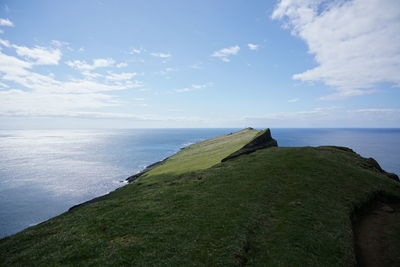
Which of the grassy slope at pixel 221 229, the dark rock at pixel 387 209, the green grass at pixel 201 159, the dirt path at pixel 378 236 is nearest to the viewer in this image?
the grassy slope at pixel 221 229

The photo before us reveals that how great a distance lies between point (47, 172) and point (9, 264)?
471 feet

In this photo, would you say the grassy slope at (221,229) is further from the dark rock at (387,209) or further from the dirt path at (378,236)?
the dark rock at (387,209)

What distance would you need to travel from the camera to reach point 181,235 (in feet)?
69.2

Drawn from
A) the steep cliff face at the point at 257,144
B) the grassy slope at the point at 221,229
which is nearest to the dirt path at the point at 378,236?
the grassy slope at the point at 221,229

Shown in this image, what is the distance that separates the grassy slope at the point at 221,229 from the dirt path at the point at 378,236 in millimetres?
1709

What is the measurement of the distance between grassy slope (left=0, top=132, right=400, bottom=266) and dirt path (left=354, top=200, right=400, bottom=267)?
5.61 ft

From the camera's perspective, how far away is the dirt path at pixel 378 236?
20.4m

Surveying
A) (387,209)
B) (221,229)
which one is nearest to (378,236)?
(387,209)

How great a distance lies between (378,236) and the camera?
24453 millimetres

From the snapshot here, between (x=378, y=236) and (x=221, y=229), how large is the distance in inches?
744

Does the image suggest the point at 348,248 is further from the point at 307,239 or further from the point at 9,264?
the point at 9,264

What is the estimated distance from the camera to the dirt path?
20.4m

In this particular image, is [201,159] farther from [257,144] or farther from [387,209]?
[387,209]

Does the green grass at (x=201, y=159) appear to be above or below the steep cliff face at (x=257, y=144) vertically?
below
